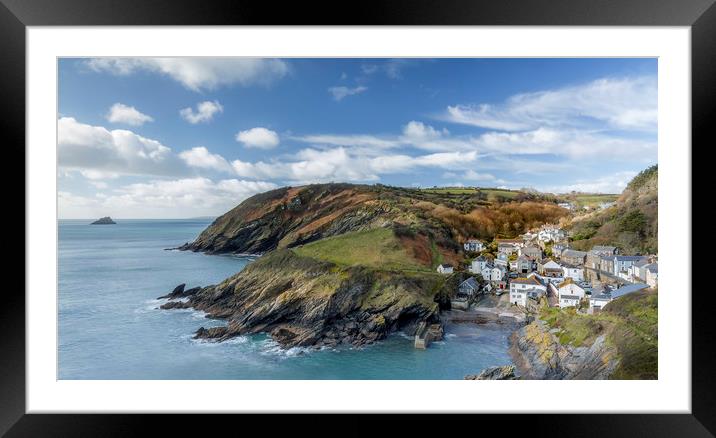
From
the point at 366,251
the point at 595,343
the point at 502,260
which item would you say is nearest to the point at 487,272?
the point at 502,260

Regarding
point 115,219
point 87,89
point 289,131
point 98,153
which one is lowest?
point 115,219

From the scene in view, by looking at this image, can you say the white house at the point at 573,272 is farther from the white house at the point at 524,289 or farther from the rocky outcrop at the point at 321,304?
the rocky outcrop at the point at 321,304

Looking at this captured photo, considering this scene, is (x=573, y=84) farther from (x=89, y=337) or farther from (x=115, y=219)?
(x=89, y=337)

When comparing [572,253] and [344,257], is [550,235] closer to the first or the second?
[572,253]

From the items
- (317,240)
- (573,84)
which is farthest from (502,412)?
(573,84)

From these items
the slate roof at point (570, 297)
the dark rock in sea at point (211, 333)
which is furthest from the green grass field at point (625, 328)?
the dark rock in sea at point (211, 333)

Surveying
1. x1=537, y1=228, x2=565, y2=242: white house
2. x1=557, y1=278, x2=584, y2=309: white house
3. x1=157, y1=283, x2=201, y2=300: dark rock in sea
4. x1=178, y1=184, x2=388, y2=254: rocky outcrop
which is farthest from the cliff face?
x1=557, y1=278, x2=584, y2=309: white house
